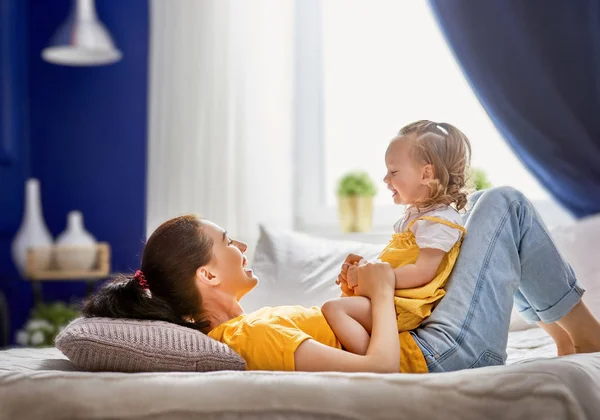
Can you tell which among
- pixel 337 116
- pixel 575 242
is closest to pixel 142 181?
pixel 337 116

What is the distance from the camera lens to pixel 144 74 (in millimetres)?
3941

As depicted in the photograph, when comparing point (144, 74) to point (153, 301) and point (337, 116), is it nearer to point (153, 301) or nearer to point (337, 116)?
point (337, 116)

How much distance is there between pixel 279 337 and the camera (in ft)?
4.60

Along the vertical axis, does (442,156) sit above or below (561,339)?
above

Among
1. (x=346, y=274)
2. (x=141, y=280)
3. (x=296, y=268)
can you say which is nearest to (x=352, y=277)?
(x=346, y=274)

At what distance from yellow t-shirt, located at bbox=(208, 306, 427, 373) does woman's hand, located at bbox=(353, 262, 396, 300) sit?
10 cm

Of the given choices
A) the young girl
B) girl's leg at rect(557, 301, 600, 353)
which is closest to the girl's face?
the young girl

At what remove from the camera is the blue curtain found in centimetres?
304

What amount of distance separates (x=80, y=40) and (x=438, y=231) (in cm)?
231

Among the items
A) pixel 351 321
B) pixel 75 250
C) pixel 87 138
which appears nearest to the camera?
pixel 351 321

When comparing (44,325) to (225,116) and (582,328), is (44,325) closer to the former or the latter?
(225,116)

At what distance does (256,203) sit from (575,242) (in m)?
1.50

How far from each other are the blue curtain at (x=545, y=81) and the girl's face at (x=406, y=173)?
1.57 metres

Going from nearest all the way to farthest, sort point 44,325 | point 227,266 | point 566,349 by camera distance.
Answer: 1. point 227,266
2. point 566,349
3. point 44,325
